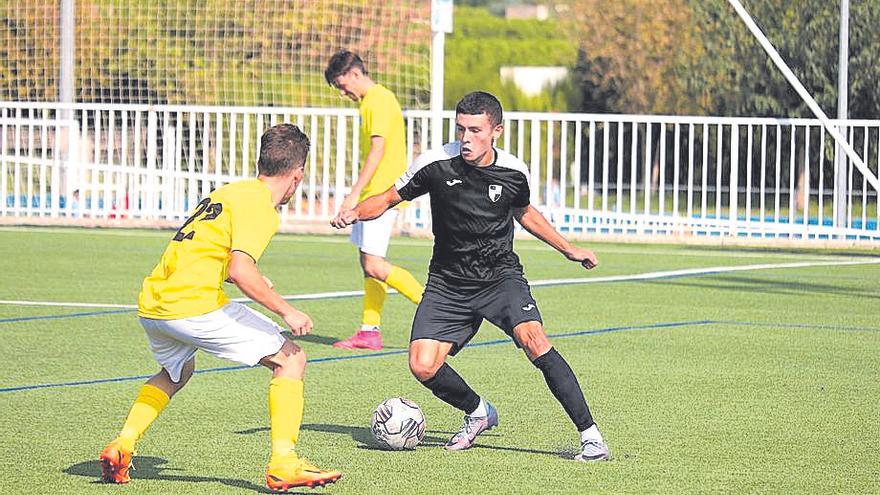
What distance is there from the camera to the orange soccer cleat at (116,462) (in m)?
6.35

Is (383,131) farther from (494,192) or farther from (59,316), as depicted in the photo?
(494,192)

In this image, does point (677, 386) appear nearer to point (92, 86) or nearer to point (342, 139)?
point (342, 139)

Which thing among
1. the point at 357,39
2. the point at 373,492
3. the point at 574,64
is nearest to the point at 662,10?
the point at 574,64

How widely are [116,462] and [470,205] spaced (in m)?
2.09

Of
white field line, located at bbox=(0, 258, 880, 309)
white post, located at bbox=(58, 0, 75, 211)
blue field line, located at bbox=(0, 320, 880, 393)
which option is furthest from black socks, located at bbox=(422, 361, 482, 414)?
white post, located at bbox=(58, 0, 75, 211)

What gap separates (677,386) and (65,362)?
373 centimetres

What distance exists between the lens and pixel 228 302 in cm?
652

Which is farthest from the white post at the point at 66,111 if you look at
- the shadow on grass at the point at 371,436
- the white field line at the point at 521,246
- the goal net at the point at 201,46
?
the shadow on grass at the point at 371,436

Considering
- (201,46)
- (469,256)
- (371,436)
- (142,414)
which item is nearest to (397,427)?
(371,436)

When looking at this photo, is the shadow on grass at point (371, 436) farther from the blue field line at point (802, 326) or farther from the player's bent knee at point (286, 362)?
the blue field line at point (802, 326)

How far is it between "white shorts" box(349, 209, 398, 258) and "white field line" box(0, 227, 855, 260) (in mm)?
7621

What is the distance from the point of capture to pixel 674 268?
16.7 meters

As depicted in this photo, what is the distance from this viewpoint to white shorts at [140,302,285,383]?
6383mm

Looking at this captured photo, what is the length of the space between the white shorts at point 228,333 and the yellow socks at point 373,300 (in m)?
4.19
